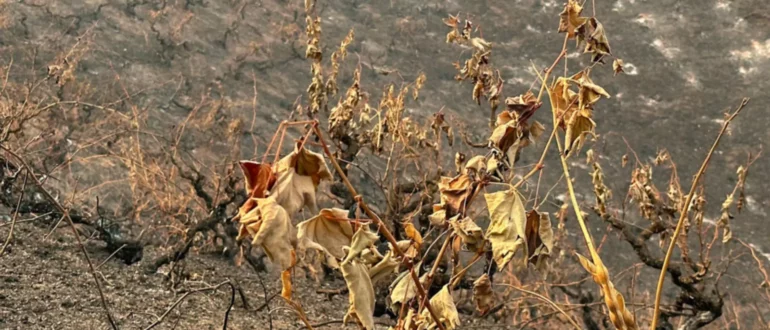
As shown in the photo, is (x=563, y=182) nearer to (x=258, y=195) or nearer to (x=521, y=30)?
(x=521, y=30)

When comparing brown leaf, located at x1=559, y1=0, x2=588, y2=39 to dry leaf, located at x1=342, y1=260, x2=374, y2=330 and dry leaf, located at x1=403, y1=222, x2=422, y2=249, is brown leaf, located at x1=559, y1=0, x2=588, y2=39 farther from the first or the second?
dry leaf, located at x1=342, y1=260, x2=374, y2=330

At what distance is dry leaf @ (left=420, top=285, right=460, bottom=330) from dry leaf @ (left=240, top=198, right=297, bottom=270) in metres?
0.31

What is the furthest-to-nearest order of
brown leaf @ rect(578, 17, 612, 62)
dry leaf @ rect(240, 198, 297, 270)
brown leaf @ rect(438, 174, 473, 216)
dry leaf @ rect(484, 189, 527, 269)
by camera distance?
brown leaf @ rect(578, 17, 612, 62), brown leaf @ rect(438, 174, 473, 216), dry leaf @ rect(484, 189, 527, 269), dry leaf @ rect(240, 198, 297, 270)

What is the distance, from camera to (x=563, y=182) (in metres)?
5.52

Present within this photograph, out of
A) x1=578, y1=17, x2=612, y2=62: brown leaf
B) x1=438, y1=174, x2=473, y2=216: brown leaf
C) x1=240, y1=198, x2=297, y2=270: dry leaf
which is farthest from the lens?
x1=578, y1=17, x2=612, y2=62: brown leaf

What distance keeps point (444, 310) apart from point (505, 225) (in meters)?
0.18

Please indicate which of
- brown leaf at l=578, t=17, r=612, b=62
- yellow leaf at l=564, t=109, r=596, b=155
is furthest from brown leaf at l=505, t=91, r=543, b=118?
brown leaf at l=578, t=17, r=612, b=62

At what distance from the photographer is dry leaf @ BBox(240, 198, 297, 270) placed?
2.65 feet

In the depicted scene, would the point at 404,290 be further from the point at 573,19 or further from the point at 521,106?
the point at 573,19

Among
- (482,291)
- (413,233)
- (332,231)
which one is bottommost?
(482,291)

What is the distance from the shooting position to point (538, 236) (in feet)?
3.46

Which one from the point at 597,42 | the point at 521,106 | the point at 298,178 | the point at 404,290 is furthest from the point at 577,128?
the point at 298,178

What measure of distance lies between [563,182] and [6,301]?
3.92 meters

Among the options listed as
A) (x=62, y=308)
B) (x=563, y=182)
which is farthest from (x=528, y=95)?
(x=563, y=182)
